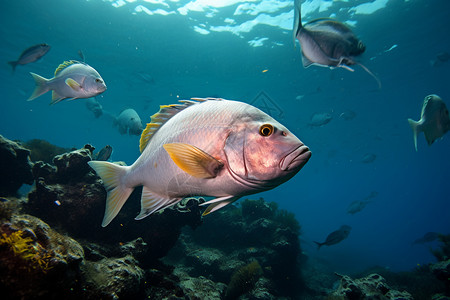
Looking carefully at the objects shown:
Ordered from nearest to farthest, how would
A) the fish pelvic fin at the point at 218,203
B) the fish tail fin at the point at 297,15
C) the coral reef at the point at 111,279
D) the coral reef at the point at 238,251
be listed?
the fish pelvic fin at the point at 218,203 → the coral reef at the point at 111,279 → the fish tail fin at the point at 297,15 → the coral reef at the point at 238,251

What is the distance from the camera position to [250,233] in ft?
27.4

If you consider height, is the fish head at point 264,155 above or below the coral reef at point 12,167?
A: above

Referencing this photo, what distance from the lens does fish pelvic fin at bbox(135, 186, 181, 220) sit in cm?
191

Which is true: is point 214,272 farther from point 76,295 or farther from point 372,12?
point 372,12

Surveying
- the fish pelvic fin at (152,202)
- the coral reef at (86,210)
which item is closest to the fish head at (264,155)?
the fish pelvic fin at (152,202)

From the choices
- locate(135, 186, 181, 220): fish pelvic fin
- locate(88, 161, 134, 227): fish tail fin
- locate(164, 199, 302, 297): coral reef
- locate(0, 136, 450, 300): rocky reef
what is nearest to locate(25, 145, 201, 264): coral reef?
locate(0, 136, 450, 300): rocky reef

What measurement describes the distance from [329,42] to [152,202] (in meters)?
3.28

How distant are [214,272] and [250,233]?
2281 millimetres

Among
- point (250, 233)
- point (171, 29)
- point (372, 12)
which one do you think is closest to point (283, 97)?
point (372, 12)

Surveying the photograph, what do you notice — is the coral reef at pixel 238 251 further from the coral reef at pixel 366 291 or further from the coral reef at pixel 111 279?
the coral reef at pixel 111 279

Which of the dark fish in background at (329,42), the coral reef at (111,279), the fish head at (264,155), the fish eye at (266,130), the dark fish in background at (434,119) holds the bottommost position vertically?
the coral reef at (111,279)

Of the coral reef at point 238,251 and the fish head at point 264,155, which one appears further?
the coral reef at point 238,251

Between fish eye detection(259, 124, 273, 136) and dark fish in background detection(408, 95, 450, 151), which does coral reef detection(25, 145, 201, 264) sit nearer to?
fish eye detection(259, 124, 273, 136)

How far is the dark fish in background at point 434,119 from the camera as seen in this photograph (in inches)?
174
